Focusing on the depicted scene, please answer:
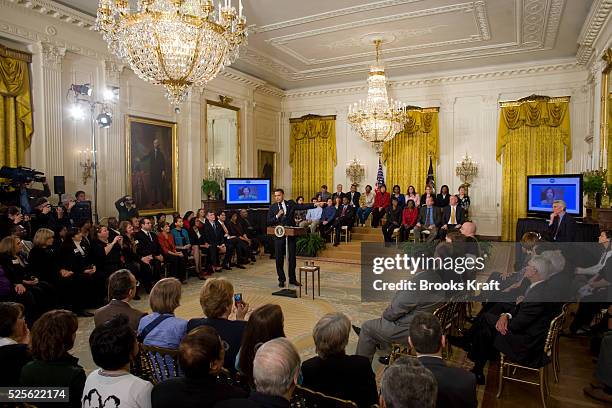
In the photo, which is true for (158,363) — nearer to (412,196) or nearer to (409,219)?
(409,219)

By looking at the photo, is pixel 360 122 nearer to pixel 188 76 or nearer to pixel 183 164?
pixel 183 164

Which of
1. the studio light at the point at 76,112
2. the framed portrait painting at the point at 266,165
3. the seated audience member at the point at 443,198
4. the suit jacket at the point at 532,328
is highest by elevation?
the studio light at the point at 76,112

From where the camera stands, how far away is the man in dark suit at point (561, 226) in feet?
22.8

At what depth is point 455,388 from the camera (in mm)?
2131

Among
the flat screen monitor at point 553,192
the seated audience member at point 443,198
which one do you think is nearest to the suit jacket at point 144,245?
the seated audience member at point 443,198

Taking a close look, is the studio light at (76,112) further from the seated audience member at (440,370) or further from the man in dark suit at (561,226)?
the man in dark suit at (561,226)

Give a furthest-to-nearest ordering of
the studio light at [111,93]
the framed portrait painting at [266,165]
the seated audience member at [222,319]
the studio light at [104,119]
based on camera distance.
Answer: the framed portrait painting at [266,165]
the studio light at [111,93]
the studio light at [104,119]
the seated audience member at [222,319]

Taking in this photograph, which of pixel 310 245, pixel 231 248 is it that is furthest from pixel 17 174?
pixel 310 245

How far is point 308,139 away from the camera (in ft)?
47.9

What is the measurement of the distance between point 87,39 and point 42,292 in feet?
17.4

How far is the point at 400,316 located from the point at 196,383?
2250 millimetres

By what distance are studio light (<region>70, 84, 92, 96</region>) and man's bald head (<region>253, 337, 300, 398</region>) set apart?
24.7ft

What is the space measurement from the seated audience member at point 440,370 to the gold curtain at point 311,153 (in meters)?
12.0

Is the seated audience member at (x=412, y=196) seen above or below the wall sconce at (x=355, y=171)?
below
